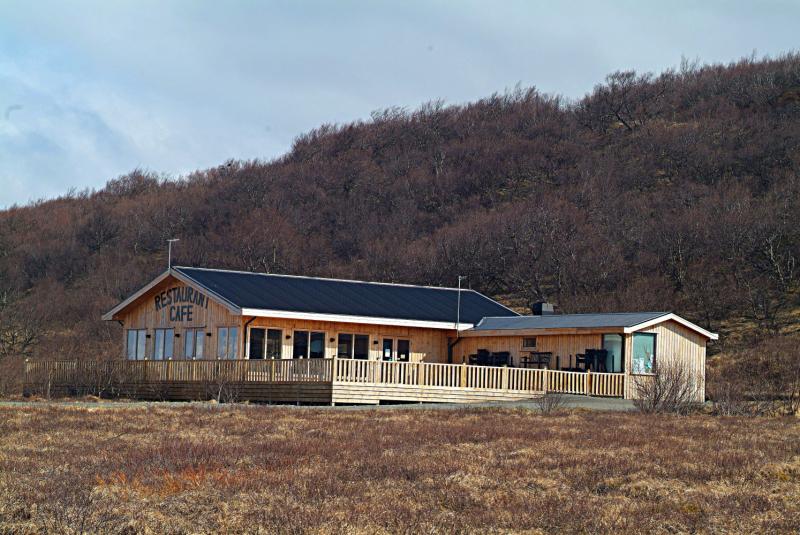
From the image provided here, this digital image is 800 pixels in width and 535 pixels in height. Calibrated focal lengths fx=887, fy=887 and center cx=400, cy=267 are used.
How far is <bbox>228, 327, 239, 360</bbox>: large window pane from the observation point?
1099 inches

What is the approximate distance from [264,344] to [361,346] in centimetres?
383

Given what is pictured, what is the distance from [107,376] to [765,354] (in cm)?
2528

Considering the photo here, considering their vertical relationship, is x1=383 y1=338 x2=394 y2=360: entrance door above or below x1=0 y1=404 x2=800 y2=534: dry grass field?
above

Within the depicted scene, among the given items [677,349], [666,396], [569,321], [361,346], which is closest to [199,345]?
[361,346]

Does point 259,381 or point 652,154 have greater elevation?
point 652,154

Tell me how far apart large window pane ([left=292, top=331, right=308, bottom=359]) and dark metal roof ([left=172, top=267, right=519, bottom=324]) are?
99 cm

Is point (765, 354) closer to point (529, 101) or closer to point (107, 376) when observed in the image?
point (107, 376)

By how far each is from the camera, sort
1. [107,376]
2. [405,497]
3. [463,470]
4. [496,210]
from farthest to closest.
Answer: [496,210] < [107,376] < [463,470] < [405,497]

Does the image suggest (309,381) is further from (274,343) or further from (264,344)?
(274,343)

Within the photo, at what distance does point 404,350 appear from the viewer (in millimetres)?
31766

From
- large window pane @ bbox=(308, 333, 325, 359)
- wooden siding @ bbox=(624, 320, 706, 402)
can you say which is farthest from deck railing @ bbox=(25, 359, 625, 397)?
large window pane @ bbox=(308, 333, 325, 359)

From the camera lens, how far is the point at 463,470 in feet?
36.0

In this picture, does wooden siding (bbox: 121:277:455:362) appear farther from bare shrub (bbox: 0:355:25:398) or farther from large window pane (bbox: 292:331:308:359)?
bare shrub (bbox: 0:355:25:398)

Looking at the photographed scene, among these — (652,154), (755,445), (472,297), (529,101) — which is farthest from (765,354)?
(529,101)
